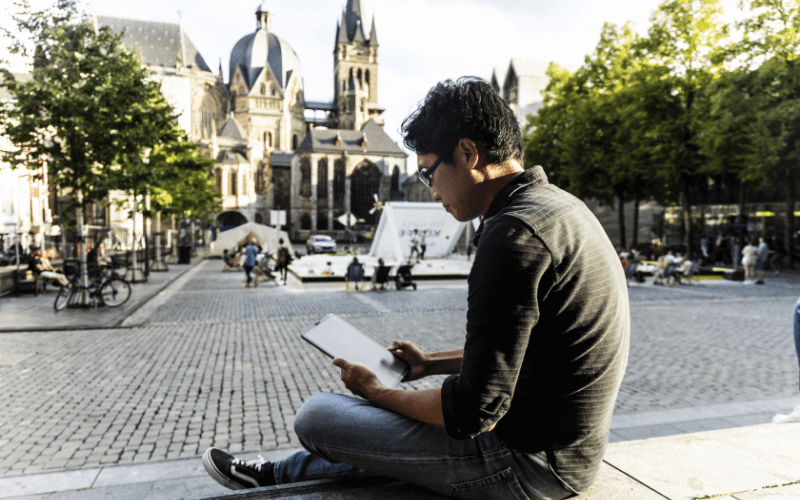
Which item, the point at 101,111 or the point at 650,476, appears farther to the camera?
the point at 101,111

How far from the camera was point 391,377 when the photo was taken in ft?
6.64

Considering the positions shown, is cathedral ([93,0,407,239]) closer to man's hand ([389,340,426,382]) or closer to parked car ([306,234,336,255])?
parked car ([306,234,336,255])

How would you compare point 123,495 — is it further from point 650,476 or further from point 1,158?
point 1,158

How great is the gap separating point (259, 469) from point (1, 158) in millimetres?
14983

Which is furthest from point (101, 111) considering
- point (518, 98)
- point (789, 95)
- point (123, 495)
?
point (518, 98)

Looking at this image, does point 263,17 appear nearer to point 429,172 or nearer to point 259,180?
point 259,180

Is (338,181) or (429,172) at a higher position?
(338,181)

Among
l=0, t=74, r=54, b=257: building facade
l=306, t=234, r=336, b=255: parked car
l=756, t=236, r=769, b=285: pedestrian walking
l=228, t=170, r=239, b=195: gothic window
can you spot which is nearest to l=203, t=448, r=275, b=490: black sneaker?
l=756, t=236, r=769, b=285: pedestrian walking

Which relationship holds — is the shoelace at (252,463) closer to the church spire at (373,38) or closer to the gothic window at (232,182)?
the gothic window at (232,182)

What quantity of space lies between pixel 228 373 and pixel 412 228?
23.8 meters

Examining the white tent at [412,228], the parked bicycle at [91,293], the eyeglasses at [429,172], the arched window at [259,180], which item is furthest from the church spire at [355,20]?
the eyeglasses at [429,172]

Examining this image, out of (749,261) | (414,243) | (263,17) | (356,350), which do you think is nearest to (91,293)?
(356,350)

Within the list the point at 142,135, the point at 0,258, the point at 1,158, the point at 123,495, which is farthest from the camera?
the point at 0,258

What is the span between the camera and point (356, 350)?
2059mm
